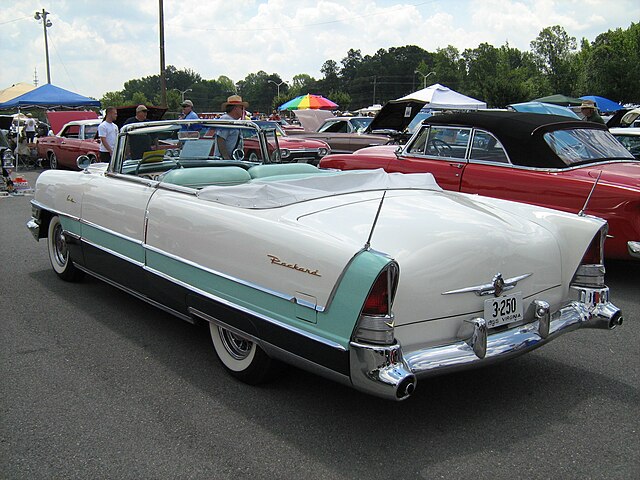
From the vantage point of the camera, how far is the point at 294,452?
9.36ft

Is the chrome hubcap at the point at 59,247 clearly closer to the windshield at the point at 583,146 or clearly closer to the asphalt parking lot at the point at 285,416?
the asphalt parking lot at the point at 285,416

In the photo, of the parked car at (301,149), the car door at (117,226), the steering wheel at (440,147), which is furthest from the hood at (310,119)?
the car door at (117,226)

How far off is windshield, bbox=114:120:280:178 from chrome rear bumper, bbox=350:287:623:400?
289 centimetres

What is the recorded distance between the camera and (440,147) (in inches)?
279

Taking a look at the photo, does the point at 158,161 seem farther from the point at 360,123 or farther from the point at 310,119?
the point at 310,119

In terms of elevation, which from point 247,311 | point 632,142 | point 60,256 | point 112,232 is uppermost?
point 632,142

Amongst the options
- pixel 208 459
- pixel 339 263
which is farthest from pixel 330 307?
pixel 208 459

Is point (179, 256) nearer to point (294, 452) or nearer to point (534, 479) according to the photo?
point (294, 452)

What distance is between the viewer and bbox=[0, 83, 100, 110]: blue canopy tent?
1992 centimetres

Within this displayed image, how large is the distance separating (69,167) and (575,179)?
12721 mm

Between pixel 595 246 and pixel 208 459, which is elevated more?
pixel 595 246

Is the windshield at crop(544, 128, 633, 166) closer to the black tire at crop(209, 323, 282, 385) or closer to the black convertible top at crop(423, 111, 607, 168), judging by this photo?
the black convertible top at crop(423, 111, 607, 168)

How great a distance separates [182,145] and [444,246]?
2865 millimetres

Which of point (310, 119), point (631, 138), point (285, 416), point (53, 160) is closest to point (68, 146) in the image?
point (53, 160)
